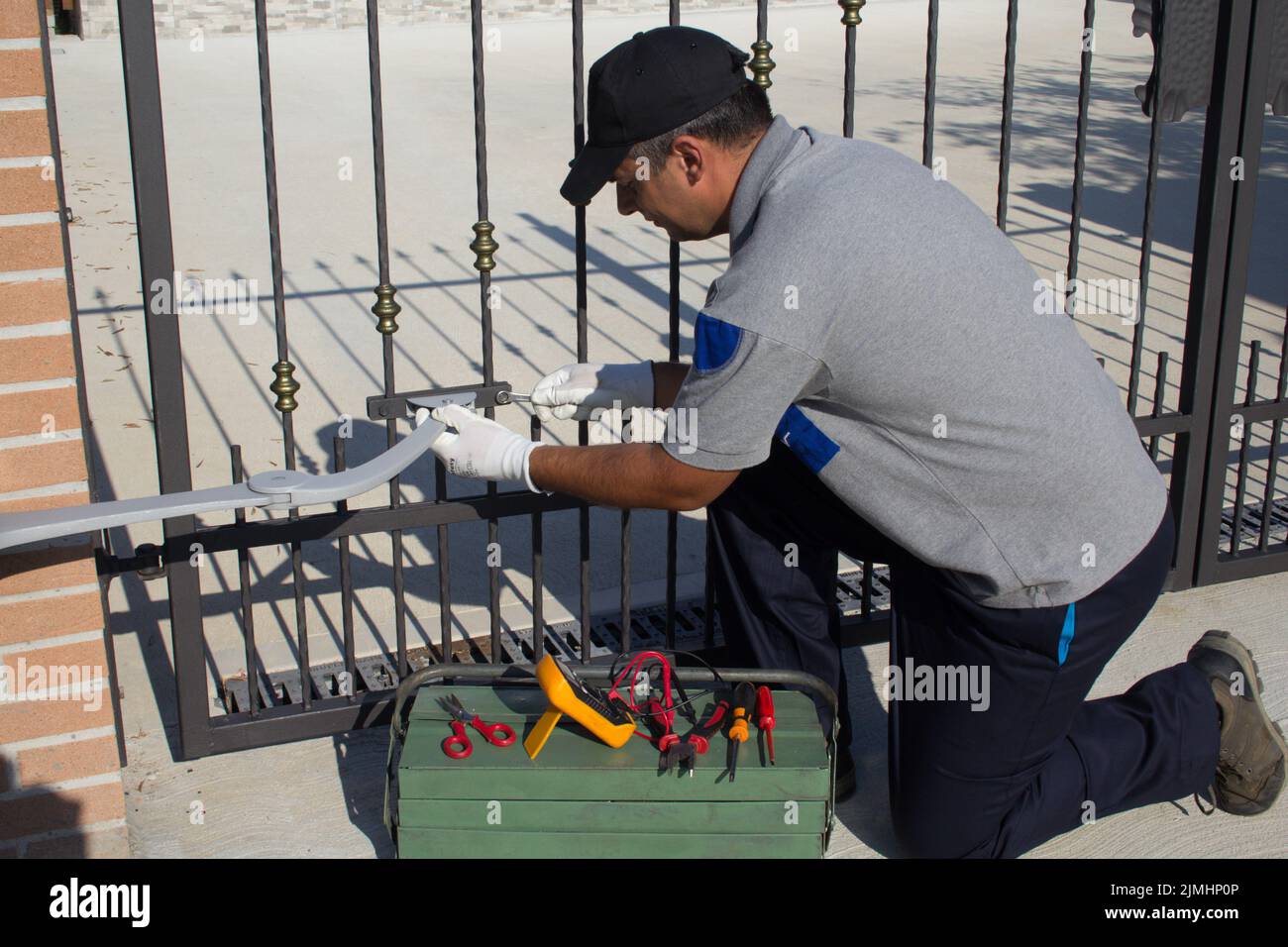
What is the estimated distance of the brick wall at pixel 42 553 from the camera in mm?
2436

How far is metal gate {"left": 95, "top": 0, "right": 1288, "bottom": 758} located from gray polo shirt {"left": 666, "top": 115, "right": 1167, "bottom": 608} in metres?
0.66

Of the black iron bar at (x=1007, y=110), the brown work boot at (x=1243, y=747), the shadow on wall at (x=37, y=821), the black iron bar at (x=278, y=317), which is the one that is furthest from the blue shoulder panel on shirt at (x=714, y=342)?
the shadow on wall at (x=37, y=821)

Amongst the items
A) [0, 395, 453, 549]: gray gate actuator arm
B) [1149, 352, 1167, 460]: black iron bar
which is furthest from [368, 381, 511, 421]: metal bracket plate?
[1149, 352, 1167, 460]: black iron bar

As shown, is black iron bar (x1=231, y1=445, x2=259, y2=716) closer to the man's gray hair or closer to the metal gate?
the metal gate

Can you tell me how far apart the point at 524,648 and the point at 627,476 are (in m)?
1.19

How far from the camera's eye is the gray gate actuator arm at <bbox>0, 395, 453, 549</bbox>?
235cm

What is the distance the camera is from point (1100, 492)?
2588 millimetres

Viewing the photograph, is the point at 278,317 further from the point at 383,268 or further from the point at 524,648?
the point at 524,648

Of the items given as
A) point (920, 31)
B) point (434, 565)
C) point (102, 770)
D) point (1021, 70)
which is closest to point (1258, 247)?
point (434, 565)

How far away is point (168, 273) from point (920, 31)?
18.3 m

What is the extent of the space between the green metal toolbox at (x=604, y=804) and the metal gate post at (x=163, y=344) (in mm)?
692

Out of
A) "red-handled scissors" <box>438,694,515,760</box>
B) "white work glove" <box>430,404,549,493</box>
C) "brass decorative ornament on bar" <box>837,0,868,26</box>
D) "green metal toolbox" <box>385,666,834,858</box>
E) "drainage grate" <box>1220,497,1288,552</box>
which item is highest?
"brass decorative ornament on bar" <box>837,0,868,26</box>

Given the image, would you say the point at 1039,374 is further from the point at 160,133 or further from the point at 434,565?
the point at 434,565
